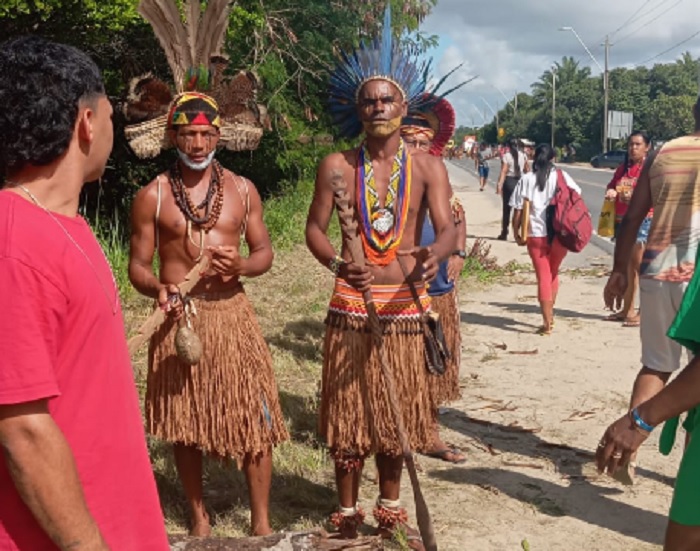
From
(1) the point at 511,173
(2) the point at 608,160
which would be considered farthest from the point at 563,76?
(1) the point at 511,173

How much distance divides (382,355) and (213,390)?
2.64 ft

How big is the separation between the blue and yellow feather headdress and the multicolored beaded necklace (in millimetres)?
463

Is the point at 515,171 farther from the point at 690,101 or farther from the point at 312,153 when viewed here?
the point at 690,101

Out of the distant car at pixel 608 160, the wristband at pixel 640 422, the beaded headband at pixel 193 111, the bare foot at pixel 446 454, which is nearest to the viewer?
the wristband at pixel 640 422

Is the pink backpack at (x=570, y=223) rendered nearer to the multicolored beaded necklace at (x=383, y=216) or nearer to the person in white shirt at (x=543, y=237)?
the person in white shirt at (x=543, y=237)

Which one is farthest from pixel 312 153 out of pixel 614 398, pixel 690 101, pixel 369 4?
pixel 690 101

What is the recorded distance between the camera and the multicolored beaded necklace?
150 inches

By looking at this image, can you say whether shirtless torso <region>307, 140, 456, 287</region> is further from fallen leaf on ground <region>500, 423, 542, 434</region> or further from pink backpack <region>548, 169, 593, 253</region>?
pink backpack <region>548, 169, 593, 253</region>

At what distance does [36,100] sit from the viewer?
163 cm

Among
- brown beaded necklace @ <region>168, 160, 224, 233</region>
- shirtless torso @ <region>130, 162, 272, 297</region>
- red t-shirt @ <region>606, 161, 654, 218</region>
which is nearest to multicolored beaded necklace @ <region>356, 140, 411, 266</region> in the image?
shirtless torso @ <region>130, 162, 272, 297</region>

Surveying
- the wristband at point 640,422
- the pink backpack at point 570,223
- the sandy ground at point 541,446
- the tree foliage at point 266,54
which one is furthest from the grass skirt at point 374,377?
the tree foliage at point 266,54

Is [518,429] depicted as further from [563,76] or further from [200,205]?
[563,76]

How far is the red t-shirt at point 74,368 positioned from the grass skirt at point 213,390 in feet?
5.87

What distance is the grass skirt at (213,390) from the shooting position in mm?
3693
